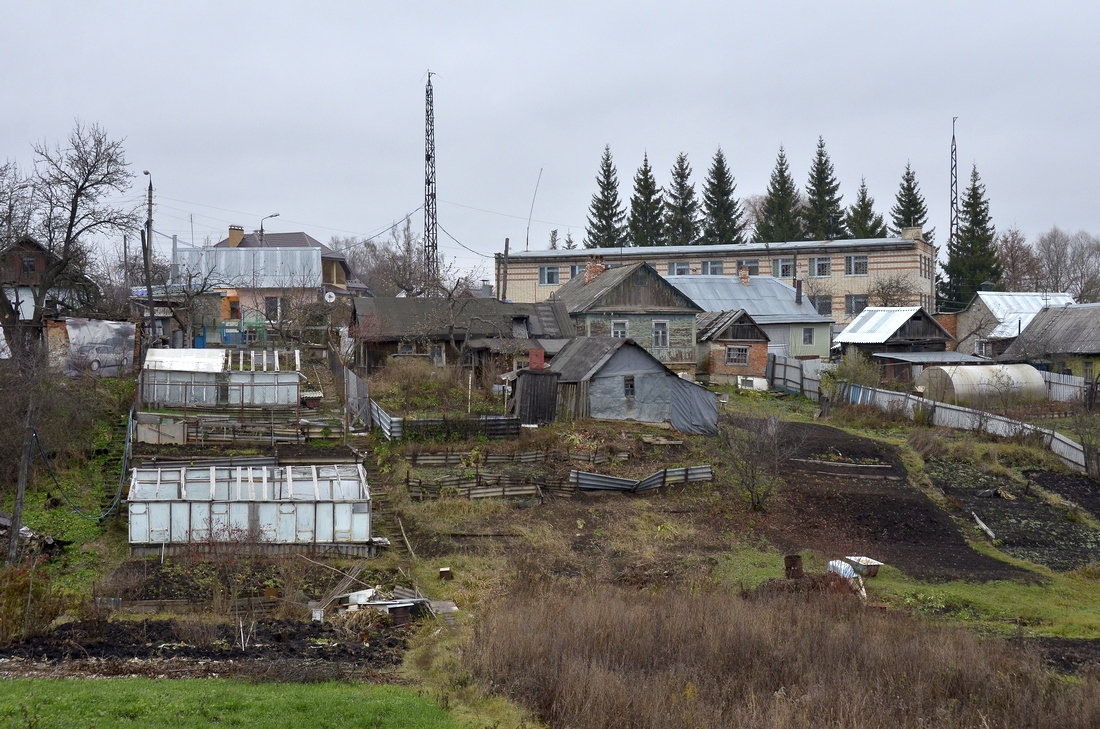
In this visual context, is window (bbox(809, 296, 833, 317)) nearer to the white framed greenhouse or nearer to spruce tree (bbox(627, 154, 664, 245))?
spruce tree (bbox(627, 154, 664, 245))

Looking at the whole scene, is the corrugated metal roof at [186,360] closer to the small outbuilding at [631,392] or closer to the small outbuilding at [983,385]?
the small outbuilding at [631,392]

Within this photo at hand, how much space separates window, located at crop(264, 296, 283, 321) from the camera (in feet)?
153

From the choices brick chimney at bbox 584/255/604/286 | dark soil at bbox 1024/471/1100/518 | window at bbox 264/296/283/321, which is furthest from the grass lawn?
brick chimney at bbox 584/255/604/286

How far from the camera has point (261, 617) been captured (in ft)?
49.3

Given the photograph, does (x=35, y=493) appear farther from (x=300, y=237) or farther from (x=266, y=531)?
(x=300, y=237)

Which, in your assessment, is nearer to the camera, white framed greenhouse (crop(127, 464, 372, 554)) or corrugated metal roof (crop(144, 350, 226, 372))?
white framed greenhouse (crop(127, 464, 372, 554))

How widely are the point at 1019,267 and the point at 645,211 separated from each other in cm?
3056

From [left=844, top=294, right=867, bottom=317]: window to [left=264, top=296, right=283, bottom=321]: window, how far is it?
3529 cm

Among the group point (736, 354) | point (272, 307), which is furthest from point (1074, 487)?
point (272, 307)

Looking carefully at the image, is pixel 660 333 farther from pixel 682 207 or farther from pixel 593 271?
pixel 682 207

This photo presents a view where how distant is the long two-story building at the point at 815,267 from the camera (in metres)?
59.4

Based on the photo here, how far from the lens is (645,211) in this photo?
7588 cm

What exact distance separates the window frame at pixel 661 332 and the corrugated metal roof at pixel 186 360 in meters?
19.4

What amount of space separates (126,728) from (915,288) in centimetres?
5766
